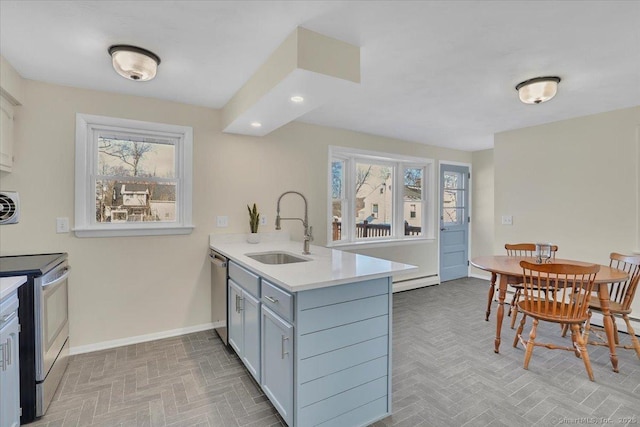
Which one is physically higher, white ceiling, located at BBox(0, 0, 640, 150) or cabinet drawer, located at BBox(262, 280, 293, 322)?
white ceiling, located at BBox(0, 0, 640, 150)

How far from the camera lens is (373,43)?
2.00 m

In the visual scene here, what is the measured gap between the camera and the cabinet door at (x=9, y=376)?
1555 mm

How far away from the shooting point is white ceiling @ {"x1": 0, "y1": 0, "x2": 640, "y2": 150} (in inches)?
65.9

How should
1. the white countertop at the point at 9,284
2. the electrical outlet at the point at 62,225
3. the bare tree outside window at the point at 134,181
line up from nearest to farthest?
the white countertop at the point at 9,284
the electrical outlet at the point at 62,225
the bare tree outside window at the point at 134,181

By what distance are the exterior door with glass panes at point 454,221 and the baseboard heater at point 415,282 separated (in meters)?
0.25

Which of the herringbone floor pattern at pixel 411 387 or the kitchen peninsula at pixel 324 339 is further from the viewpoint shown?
the herringbone floor pattern at pixel 411 387

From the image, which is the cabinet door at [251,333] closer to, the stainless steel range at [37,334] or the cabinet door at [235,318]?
the cabinet door at [235,318]

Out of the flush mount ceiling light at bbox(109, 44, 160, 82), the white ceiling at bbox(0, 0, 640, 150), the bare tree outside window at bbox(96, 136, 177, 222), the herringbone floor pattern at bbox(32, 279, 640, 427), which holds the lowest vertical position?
the herringbone floor pattern at bbox(32, 279, 640, 427)

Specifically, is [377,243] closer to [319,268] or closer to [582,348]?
[582,348]

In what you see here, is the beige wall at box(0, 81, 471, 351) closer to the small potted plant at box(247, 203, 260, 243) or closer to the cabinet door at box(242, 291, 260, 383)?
the small potted plant at box(247, 203, 260, 243)

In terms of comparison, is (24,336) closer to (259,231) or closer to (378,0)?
(259,231)

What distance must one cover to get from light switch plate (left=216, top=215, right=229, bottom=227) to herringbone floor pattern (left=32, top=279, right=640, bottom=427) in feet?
3.69

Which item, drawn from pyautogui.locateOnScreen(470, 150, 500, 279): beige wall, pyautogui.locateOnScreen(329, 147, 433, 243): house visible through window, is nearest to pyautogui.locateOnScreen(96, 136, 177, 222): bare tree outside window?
pyautogui.locateOnScreen(329, 147, 433, 243): house visible through window

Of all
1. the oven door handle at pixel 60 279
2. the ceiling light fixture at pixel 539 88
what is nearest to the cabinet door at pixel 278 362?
the oven door handle at pixel 60 279
